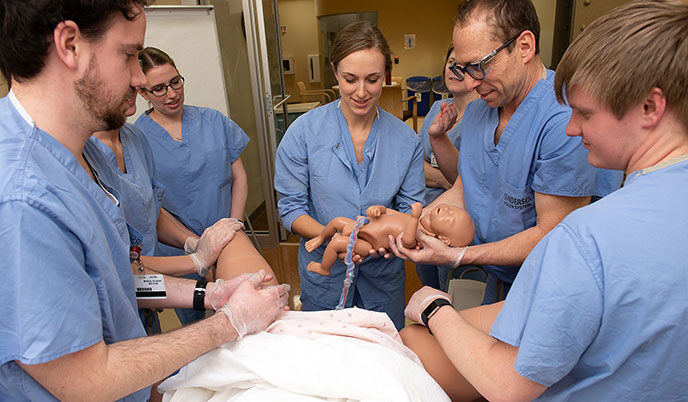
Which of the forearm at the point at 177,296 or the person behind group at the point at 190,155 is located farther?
the person behind group at the point at 190,155

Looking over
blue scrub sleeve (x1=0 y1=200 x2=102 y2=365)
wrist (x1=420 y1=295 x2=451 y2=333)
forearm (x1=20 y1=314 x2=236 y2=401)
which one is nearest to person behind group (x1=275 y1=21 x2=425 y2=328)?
wrist (x1=420 y1=295 x2=451 y2=333)

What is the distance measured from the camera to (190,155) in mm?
2555

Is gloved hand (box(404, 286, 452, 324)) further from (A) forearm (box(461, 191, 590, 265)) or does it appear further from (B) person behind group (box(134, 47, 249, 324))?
(B) person behind group (box(134, 47, 249, 324))

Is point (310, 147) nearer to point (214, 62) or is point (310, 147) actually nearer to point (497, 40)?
point (497, 40)

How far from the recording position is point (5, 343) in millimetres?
807

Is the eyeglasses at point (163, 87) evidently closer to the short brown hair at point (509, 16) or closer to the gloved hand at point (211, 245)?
the gloved hand at point (211, 245)

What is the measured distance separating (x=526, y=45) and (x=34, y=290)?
5.28ft

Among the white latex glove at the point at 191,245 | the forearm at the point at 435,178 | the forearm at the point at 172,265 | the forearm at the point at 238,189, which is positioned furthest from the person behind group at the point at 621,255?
the forearm at the point at 238,189

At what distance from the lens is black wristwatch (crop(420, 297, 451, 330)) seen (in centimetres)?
128

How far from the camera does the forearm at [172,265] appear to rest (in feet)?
5.40

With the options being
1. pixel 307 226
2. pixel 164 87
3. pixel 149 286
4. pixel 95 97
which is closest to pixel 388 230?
pixel 307 226

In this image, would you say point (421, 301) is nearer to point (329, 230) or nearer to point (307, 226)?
point (329, 230)

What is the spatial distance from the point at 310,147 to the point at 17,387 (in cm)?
138

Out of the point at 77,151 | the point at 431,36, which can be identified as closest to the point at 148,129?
the point at 77,151
